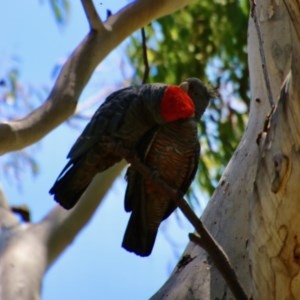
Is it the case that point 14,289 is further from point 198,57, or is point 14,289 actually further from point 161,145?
point 198,57

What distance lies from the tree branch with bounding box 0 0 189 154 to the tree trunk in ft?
1.63

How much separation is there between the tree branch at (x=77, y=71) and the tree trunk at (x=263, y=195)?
50 cm

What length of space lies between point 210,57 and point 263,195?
283 centimetres

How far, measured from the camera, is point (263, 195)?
5.38 ft

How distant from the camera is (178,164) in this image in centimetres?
213

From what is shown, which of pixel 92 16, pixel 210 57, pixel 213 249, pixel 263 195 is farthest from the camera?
pixel 210 57

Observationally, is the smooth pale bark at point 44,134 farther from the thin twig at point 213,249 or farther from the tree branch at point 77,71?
the thin twig at point 213,249

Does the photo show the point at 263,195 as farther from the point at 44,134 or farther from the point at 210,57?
the point at 210,57

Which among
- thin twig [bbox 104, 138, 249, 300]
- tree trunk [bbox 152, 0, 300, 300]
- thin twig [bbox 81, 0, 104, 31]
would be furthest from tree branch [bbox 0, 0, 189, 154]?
thin twig [bbox 104, 138, 249, 300]

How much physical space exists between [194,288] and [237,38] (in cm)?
240

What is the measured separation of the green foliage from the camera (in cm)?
414

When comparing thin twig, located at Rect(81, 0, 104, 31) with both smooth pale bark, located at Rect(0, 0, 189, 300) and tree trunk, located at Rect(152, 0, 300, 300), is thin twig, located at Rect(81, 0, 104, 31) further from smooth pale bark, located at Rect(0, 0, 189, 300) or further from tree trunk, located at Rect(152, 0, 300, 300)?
tree trunk, located at Rect(152, 0, 300, 300)

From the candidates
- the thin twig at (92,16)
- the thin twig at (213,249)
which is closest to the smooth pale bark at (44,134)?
the thin twig at (92,16)

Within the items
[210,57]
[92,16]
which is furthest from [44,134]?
[210,57]
